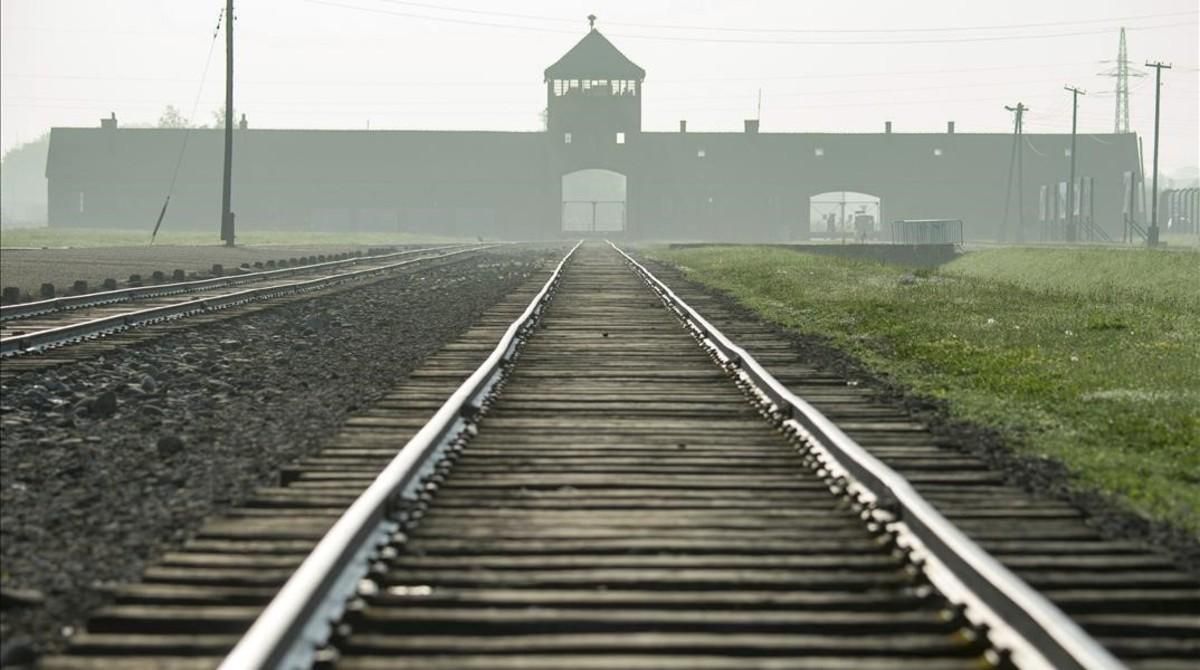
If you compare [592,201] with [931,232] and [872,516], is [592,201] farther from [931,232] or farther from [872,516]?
[872,516]

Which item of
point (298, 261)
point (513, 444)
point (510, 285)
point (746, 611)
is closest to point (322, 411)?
point (513, 444)

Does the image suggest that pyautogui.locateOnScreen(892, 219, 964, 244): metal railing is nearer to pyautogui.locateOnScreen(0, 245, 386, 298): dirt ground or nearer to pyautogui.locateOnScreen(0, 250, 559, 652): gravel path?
pyautogui.locateOnScreen(0, 245, 386, 298): dirt ground

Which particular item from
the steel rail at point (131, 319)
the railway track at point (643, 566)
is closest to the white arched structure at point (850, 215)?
the steel rail at point (131, 319)

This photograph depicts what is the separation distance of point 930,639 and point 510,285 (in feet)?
68.4

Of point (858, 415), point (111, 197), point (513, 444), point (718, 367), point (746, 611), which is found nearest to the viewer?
point (746, 611)

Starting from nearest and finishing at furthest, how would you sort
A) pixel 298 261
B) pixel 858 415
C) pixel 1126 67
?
pixel 858 415
pixel 298 261
pixel 1126 67

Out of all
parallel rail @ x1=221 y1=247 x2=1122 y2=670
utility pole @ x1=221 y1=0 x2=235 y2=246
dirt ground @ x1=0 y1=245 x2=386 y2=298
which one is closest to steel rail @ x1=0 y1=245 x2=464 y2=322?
dirt ground @ x1=0 y1=245 x2=386 y2=298

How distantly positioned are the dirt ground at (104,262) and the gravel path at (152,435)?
744 cm

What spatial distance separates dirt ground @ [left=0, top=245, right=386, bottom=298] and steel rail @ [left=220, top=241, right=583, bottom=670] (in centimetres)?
1428

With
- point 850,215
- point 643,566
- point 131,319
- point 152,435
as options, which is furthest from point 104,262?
point 850,215

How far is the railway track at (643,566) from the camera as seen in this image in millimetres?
3826

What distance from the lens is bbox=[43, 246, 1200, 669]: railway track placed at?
383cm

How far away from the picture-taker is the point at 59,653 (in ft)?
12.8

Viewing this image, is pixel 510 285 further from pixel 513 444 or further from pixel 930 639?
pixel 930 639
